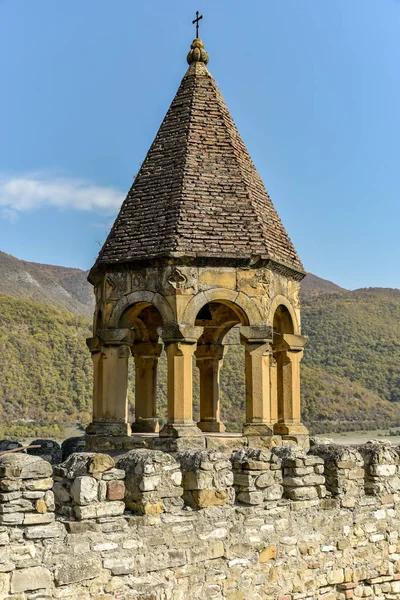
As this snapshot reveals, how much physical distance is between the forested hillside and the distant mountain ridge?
17.0 metres

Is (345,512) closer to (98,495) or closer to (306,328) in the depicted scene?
(98,495)

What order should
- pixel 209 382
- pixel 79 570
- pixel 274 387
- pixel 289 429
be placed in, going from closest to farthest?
pixel 79 570 → pixel 289 429 → pixel 274 387 → pixel 209 382

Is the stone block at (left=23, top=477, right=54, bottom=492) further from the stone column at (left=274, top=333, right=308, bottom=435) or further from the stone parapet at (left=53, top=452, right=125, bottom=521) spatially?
the stone column at (left=274, top=333, right=308, bottom=435)

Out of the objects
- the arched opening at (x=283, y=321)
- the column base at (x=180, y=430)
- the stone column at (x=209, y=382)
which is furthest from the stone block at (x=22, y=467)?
the stone column at (x=209, y=382)

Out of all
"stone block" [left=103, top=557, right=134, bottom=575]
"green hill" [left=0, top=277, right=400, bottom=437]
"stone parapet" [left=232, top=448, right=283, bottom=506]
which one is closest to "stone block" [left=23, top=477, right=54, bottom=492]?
"stone block" [left=103, top=557, right=134, bottom=575]

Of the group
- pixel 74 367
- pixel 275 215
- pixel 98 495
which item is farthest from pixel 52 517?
pixel 74 367

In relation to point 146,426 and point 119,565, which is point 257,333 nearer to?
point 146,426

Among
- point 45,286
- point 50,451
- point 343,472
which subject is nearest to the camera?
point 343,472

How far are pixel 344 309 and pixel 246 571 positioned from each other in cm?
4230

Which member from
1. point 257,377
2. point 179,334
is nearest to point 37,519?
point 179,334

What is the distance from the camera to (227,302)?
857 cm

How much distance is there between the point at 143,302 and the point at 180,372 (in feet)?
3.13

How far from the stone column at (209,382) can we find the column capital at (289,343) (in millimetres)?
1508

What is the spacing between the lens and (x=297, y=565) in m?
6.77
